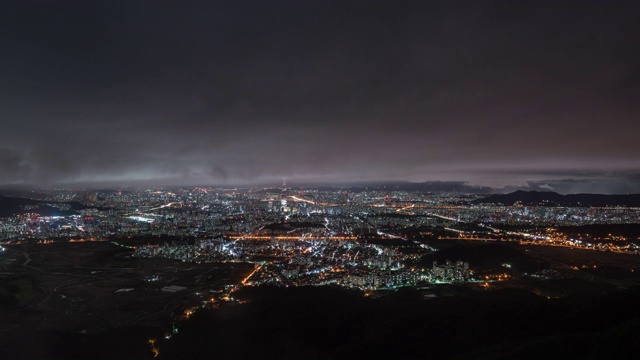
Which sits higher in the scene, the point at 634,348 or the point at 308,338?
the point at 634,348

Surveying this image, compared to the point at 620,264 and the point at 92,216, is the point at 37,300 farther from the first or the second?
the point at 92,216

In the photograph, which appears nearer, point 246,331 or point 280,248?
point 246,331

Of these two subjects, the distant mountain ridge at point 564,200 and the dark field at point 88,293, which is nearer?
the dark field at point 88,293

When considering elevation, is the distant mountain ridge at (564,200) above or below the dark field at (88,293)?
above

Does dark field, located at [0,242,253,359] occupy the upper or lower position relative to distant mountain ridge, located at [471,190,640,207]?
lower

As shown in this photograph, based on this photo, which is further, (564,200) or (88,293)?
(564,200)

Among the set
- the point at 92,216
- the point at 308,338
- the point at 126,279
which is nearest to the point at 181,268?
the point at 126,279

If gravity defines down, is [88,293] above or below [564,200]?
below

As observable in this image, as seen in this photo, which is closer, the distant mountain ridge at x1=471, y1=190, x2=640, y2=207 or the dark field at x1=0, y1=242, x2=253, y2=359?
the dark field at x1=0, y1=242, x2=253, y2=359
